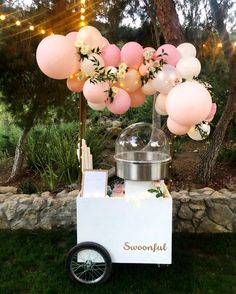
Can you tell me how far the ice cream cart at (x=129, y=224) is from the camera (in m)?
2.65

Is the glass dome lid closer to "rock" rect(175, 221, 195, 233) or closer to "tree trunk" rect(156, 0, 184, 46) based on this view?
"rock" rect(175, 221, 195, 233)

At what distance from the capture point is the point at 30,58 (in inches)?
166

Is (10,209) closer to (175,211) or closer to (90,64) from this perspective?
(175,211)

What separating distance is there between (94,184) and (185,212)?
1.29 meters

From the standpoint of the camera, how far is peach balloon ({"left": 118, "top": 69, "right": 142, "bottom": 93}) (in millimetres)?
2680

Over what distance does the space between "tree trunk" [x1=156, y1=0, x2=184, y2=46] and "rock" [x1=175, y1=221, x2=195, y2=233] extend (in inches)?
70.6

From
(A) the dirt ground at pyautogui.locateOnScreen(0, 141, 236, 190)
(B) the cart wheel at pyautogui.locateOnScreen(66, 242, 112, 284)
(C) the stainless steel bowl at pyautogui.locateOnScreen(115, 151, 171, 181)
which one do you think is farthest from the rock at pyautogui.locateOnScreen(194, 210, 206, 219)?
(B) the cart wheel at pyautogui.locateOnScreen(66, 242, 112, 284)

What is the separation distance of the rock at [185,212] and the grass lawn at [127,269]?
18 centimetres

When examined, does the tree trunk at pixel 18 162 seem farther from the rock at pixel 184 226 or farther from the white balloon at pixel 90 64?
the white balloon at pixel 90 64

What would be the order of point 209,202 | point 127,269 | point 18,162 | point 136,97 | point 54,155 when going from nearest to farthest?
1. point 136,97
2. point 127,269
3. point 209,202
4. point 54,155
5. point 18,162

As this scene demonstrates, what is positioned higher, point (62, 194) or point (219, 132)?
point (219, 132)

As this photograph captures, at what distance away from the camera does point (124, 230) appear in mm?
2689

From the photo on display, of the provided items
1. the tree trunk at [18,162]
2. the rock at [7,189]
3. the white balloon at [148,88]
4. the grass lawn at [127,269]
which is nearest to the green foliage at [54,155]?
the tree trunk at [18,162]

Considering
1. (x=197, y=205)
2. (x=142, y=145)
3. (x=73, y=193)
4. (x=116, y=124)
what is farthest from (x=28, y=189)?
(x=116, y=124)
